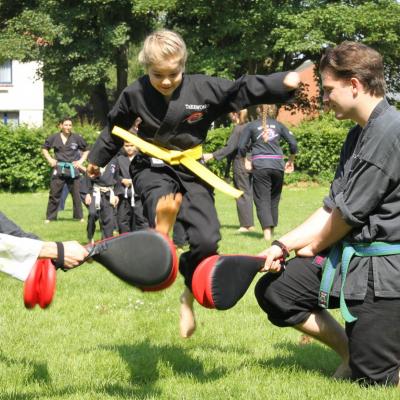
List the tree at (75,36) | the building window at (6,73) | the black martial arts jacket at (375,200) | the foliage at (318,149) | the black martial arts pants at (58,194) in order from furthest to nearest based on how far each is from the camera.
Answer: the building window at (6,73) < the tree at (75,36) < the foliage at (318,149) < the black martial arts pants at (58,194) < the black martial arts jacket at (375,200)

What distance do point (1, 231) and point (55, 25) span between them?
31827mm

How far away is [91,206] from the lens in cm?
1194

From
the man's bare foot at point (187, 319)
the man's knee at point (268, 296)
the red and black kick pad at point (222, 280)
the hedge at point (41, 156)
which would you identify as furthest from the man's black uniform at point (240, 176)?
the hedge at point (41, 156)

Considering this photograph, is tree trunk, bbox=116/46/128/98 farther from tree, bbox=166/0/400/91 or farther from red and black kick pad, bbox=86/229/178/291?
red and black kick pad, bbox=86/229/178/291

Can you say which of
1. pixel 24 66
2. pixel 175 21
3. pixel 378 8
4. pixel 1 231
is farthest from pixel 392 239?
pixel 24 66

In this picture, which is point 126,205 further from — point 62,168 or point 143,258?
point 143,258

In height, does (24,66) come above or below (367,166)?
below

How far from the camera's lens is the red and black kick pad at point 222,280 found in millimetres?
4199

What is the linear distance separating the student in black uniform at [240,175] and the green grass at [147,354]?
18.6ft

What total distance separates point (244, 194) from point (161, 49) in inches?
348

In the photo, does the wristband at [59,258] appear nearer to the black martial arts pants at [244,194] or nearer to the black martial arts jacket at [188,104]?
the black martial arts jacket at [188,104]

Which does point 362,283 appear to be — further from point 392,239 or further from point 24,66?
point 24,66

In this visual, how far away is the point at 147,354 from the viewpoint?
525 centimetres

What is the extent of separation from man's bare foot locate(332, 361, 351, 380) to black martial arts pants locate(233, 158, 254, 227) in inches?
348
